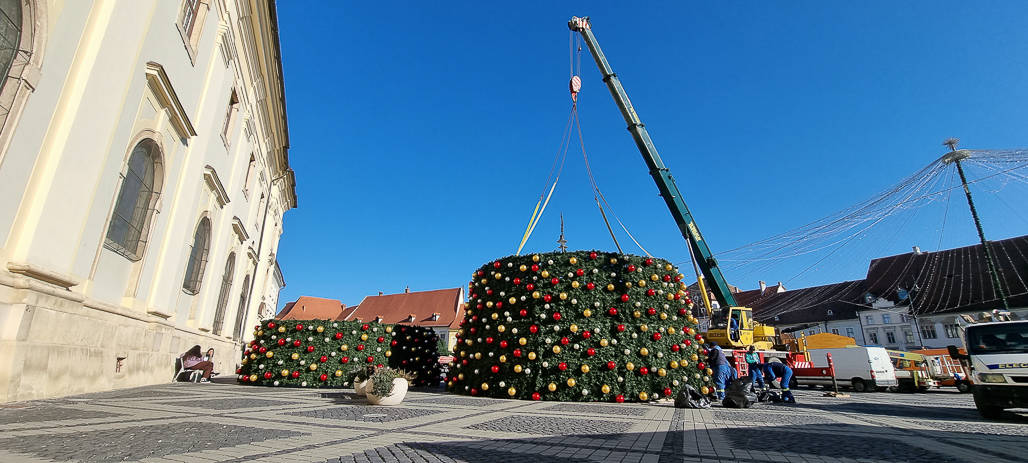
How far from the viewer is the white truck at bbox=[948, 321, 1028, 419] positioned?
311 inches

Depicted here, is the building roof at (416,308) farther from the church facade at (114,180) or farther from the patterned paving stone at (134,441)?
the patterned paving stone at (134,441)

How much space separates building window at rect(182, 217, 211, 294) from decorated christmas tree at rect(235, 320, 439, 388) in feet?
8.90

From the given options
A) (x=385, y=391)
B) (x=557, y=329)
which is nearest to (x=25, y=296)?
(x=385, y=391)

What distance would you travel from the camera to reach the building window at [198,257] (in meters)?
13.4

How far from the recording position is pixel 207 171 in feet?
42.0

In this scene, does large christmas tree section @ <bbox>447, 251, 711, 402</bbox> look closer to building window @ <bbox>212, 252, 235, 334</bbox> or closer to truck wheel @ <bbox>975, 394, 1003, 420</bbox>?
truck wheel @ <bbox>975, 394, 1003, 420</bbox>

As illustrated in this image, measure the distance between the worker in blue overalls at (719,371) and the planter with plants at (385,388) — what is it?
7.65 meters

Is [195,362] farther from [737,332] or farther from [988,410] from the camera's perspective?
[988,410]

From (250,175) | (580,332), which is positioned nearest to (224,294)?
(250,175)

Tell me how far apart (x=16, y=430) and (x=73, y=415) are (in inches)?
51.5

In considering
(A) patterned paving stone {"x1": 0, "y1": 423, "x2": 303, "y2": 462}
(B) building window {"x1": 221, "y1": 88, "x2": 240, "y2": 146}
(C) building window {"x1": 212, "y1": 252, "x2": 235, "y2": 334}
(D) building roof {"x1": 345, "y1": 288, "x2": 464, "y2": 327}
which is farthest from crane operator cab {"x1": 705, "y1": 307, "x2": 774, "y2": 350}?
(D) building roof {"x1": 345, "y1": 288, "x2": 464, "y2": 327}

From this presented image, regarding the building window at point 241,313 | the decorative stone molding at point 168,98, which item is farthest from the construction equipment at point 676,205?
the building window at point 241,313

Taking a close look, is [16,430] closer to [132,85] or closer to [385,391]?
[385,391]

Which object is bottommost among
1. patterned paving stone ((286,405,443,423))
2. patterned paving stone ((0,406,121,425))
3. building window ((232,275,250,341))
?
patterned paving stone ((286,405,443,423))
